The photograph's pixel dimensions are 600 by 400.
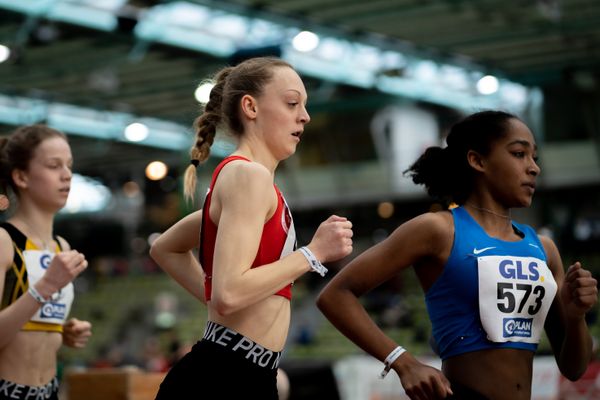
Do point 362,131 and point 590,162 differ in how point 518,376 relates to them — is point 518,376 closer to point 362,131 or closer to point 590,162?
point 590,162

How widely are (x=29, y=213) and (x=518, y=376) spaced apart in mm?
2148

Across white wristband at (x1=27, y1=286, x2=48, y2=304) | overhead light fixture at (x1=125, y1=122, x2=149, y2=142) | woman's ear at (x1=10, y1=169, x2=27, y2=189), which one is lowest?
white wristband at (x1=27, y1=286, x2=48, y2=304)

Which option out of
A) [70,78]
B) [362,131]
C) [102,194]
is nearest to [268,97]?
[70,78]

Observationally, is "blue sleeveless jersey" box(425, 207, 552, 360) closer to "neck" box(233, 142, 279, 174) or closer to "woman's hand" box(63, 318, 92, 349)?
"neck" box(233, 142, 279, 174)

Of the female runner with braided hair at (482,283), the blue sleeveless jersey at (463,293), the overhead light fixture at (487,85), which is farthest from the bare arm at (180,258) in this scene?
the overhead light fixture at (487,85)

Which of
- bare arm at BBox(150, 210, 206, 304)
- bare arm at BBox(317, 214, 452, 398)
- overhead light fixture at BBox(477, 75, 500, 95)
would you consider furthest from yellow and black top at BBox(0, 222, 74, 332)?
overhead light fixture at BBox(477, 75, 500, 95)

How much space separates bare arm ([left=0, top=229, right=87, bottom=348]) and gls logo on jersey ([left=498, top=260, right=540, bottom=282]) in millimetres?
1507

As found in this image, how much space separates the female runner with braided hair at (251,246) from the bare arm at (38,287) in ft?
2.46

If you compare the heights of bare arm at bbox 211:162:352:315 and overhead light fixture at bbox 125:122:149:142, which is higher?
overhead light fixture at bbox 125:122:149:142

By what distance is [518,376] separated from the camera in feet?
11.4

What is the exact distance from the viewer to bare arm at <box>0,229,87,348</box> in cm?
367

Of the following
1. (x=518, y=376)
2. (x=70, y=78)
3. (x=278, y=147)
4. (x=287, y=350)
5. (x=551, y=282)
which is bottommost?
(x=287, y=350)

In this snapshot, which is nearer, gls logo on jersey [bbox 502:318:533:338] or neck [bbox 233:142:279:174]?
neck [bbox 233:142:279:174]

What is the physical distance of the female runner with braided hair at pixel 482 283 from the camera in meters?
3.43
